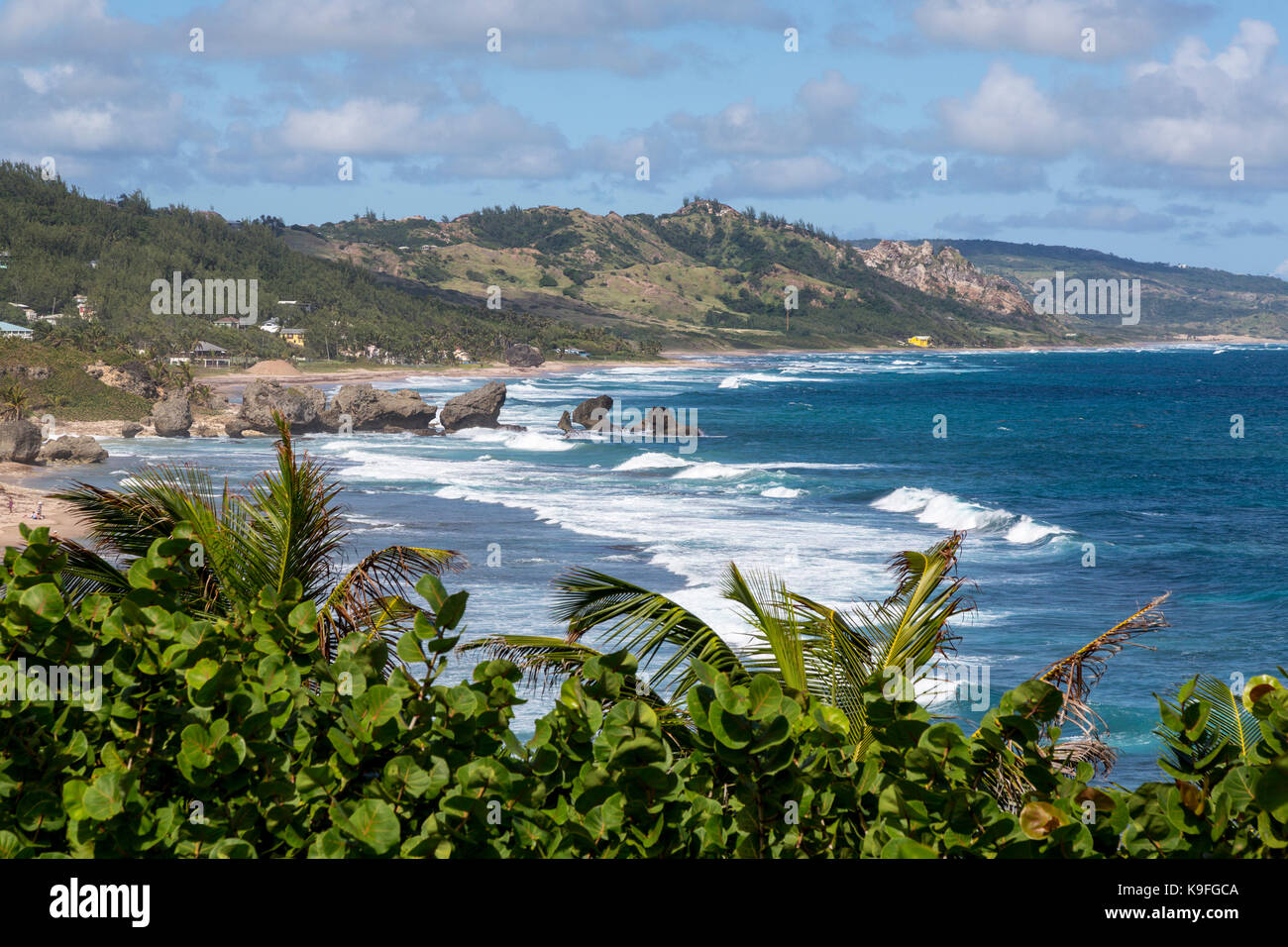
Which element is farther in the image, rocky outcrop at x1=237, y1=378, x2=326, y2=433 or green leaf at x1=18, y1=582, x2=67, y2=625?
rocky outcrop at x1=237, y1=378, x2=326, y2=433

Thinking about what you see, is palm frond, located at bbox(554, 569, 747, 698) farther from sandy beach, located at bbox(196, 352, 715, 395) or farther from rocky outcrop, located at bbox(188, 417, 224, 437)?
sandy beach, located at bbox(196, 352, 715, 395)

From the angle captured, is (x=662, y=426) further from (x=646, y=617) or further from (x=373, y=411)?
(x=646, y=617)

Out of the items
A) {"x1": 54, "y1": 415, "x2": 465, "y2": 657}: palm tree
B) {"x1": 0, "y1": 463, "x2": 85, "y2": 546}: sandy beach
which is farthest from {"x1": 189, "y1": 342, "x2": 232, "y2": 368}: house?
{"x1": 54, "y1": 415, "x2": 465, "y2": 657}: palm tree

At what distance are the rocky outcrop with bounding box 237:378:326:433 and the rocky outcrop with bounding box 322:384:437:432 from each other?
1.10m

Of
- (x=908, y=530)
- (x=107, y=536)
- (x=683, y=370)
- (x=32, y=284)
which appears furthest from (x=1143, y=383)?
(x=107, y=536)

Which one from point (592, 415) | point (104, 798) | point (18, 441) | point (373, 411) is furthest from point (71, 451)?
point (104, 798)

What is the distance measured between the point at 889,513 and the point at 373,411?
3655 cm

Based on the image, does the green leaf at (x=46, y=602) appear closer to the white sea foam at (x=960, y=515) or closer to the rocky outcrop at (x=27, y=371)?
the white sea foam at (x=960, y=515)

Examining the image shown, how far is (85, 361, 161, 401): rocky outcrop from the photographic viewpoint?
72.9m

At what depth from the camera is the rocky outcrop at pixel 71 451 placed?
47.3 metres

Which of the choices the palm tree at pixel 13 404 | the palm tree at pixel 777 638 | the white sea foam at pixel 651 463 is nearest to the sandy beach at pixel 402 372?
the palm tree at pixel 13 404

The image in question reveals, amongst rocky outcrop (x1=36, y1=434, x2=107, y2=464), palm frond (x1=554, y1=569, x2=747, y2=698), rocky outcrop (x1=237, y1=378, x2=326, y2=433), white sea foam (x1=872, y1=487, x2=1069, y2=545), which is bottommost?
white sea foam (x1=872, y1=487, x2=1069, y2=545)
